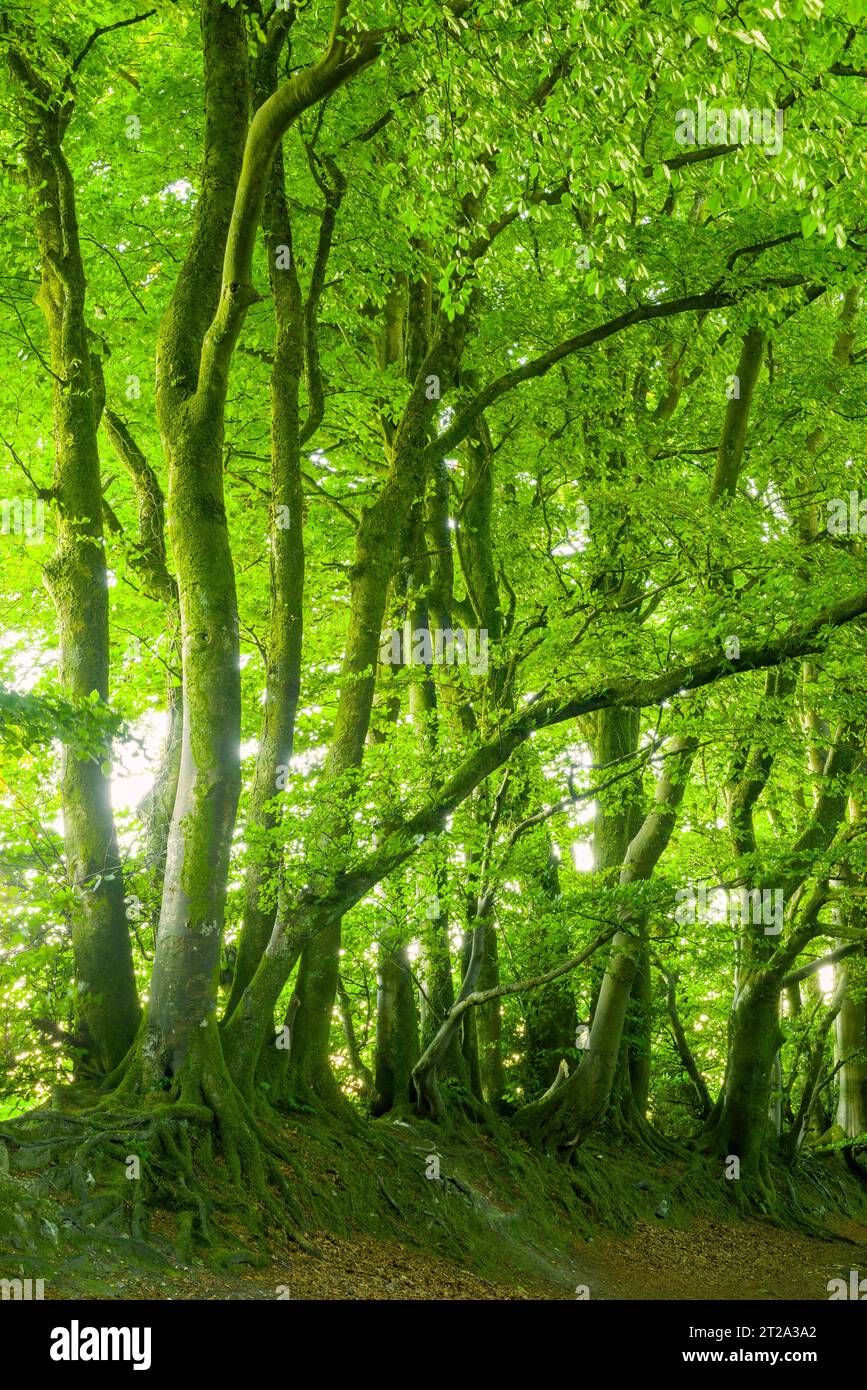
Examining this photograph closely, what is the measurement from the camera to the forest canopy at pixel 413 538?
23.6 feet

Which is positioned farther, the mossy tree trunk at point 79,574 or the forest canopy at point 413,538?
the mossy tree trunk at point 79,574

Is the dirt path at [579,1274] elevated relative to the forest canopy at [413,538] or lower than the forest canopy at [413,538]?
lower

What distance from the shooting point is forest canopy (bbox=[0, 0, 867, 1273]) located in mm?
7199

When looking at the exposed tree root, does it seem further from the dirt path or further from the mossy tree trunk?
the mossy tree trunk

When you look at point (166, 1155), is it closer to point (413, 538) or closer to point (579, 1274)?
point (579, 1274)

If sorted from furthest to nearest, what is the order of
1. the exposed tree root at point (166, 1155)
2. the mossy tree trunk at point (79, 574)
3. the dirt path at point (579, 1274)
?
the mossy tree trunk at point (79, 574) < the exposed tree root at point (166, 1155) < the dirt path at point (579, 1274)

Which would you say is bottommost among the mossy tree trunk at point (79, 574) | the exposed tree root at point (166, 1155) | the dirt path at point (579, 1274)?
the dirt path at point (579, 1274)

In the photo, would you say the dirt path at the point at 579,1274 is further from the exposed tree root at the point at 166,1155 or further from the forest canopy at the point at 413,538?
the forest canopy at the point at 413,538

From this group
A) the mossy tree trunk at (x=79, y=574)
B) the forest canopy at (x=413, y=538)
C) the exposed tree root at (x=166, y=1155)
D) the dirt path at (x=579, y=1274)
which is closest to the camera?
the dirt path at (x=579, y=1274)

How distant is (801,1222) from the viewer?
14930 millimetres

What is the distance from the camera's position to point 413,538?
1113 cm

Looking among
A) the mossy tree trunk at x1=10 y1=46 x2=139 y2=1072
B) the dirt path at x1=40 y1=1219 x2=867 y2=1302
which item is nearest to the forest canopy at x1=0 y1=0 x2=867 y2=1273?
the mossy tree trunk at x1=10 y1=46 x2=139 y2=1072

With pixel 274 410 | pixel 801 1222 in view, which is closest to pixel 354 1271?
pixel 274 410

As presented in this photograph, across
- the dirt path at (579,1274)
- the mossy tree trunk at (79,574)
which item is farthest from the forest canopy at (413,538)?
the dirt path at (579,1274)
